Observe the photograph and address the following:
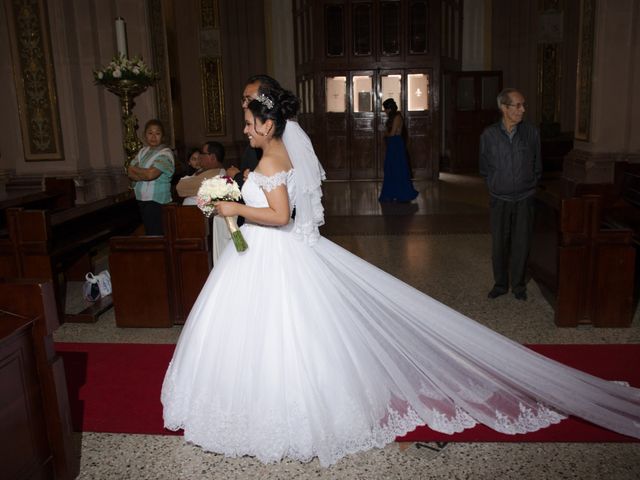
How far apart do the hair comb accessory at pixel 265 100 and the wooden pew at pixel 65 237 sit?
2.75m

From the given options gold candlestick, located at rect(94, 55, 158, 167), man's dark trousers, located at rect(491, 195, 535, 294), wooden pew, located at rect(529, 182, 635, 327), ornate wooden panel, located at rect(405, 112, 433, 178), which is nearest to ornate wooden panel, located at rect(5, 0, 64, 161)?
gold candlestick, located at rect(94, 55, 158, 167)

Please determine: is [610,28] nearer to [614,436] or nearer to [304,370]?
[614,436]

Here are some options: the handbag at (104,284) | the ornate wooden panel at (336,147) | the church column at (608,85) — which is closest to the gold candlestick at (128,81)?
the handbag at (104,284)

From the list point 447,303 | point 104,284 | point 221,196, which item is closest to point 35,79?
point 104,284

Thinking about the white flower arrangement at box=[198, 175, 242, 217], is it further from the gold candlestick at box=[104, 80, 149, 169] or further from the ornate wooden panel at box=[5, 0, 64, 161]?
the ornate wooden panel at box=[5, 0, 64, 161]

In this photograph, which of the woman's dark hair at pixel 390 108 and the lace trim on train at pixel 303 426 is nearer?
the lace trim on train at pixel 303 426

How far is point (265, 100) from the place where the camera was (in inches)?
122

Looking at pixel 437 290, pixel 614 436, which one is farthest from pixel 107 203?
pixel 614 436

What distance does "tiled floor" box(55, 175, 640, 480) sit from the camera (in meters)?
2.96

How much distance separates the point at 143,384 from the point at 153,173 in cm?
251

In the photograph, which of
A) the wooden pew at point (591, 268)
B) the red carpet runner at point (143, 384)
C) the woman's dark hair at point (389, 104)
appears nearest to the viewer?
the red carpet runner at point (143, 384)

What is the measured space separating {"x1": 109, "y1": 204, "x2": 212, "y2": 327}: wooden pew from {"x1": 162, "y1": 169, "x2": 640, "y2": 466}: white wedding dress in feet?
5.59

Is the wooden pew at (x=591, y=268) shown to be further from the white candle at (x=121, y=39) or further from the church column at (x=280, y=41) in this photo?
the church column at (x=280, y=41)

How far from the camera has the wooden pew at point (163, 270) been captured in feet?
16.3
